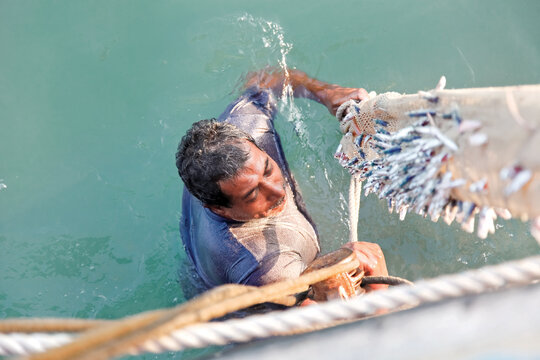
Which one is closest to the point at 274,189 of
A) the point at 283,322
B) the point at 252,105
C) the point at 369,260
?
the point at 369,260

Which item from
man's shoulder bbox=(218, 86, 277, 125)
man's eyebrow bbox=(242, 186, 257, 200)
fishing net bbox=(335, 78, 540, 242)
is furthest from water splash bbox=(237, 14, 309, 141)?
fishing net bbox=(335, 78, 540, 242)

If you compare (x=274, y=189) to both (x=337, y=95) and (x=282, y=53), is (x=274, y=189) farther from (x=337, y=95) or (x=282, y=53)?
(x=282, y=53)

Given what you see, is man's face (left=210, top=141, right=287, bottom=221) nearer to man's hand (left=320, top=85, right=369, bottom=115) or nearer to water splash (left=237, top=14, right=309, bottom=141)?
man's hand (left=320, top=85, right=369, bottom=115)

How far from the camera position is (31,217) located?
241 centimetres

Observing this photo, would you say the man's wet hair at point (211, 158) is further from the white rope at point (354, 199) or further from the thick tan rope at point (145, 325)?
the thick tan rope at point (145, 325)

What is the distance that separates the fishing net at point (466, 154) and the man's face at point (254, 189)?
52cm

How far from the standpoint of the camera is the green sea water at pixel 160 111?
2.23 meters

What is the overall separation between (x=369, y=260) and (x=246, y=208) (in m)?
0.49

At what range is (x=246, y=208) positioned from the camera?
161cm

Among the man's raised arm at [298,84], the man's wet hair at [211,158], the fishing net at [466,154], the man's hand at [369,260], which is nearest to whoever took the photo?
the fishing net at [466,154]

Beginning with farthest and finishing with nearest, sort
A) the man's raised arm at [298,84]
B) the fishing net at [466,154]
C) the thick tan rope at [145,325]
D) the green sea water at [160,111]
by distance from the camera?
the green sea water at [160,111]
the man's raised arm at [298,84]
the fishing net at [466,154]
the thick tan rope at [145,325]

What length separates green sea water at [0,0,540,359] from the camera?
2.23 meters

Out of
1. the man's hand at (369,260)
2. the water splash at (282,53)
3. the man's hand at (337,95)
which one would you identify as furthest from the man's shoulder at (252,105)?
the man's hand at (369,260)

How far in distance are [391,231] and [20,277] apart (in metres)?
1.89
